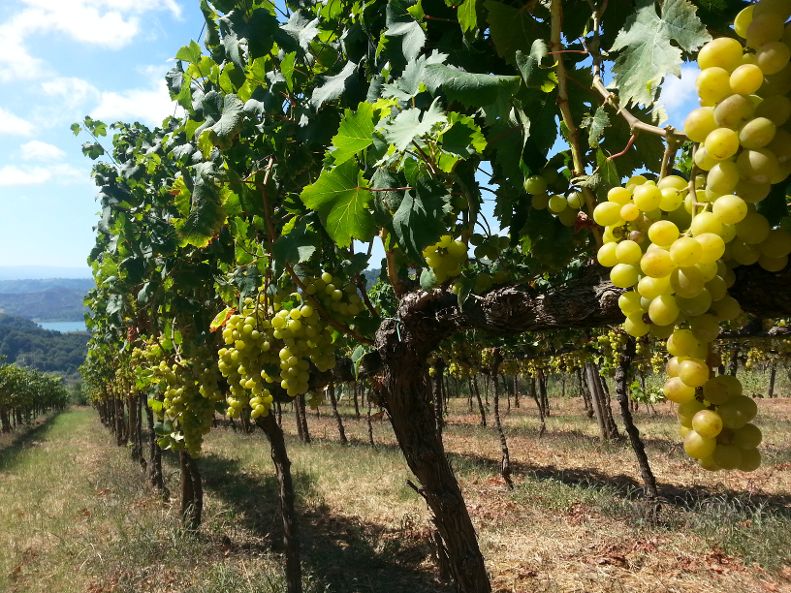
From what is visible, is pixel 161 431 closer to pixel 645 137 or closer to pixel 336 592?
pixel 336 592

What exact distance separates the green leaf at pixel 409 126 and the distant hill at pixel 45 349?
151 meters

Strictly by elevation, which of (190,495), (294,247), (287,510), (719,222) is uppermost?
(294,247)

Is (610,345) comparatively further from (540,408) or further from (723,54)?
(723,54)

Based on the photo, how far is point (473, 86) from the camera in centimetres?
113

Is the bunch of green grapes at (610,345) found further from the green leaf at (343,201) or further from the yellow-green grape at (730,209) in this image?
the yellow-green grape at (730,209)

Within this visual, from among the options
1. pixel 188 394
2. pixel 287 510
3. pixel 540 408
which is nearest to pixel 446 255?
pixel 188 394

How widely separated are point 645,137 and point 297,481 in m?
10.6

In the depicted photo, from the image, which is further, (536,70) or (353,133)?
(353,133)

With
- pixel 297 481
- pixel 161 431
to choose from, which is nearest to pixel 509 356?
pixel 297 481

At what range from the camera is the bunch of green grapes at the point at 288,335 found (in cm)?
254

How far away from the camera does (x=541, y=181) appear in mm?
1305

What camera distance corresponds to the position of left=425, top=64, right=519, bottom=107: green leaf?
44.6 inches

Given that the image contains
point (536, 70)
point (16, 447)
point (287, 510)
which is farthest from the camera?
point (16, 447)

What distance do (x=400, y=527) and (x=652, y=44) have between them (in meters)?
8.01
